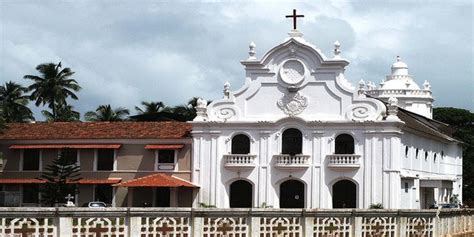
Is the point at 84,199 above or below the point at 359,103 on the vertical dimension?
below

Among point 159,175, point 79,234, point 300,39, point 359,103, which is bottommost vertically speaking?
point 79,234

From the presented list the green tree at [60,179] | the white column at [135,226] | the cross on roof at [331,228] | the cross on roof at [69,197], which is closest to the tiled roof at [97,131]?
the green tree at [60,179]

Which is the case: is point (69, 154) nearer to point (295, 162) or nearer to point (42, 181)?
point (42, 181)

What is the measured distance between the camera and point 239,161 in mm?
47906

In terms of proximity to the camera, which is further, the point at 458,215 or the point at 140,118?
the point at 140,118

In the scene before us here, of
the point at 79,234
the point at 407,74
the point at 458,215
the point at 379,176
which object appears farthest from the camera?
the point at 407,74

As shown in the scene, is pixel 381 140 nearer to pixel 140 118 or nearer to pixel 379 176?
pixel 379 176

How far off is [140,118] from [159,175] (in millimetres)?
29610

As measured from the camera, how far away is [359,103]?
47.2 m

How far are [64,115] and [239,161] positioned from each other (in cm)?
2873

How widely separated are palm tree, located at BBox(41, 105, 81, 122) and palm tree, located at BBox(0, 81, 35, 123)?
1.29 m

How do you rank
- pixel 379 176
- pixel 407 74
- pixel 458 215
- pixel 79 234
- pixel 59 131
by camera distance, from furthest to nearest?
pixel 407 74 → pixel 59 131 → pixel 379 176 → pixel 458 215 → pixel 79 234

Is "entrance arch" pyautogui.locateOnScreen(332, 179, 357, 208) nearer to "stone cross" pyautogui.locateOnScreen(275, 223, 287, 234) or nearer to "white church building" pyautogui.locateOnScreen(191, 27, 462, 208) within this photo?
"white church building" pyautogui.locateOnScreen(191, 27, 462, 208)

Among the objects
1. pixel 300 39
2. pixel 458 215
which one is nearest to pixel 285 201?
pixel 300 39
